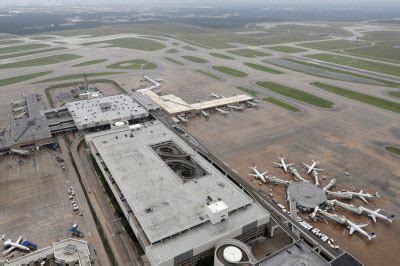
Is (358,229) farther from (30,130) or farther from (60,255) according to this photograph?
(30,130)

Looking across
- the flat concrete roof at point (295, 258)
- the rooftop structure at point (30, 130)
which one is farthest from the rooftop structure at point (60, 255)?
the rooftop structure at point (30, 130)

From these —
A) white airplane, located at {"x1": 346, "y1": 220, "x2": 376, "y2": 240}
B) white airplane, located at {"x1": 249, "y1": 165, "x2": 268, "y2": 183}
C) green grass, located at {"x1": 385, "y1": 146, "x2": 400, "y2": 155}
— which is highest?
white airplane, located at {"x1": 249, "y1": 165, "x2": 268, "y2": 183}

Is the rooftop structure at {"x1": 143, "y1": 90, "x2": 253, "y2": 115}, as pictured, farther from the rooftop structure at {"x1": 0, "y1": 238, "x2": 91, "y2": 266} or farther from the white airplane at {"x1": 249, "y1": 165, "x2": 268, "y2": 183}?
the rooftop structure at {"x1": 0, "y1": 238, "x2": 91, "y2": 266}

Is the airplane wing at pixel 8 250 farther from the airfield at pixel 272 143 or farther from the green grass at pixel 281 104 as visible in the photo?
the green grass at pixel 281 104

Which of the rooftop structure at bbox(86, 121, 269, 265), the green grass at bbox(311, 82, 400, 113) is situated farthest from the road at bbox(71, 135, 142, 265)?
the green grass at bbox(311, 82, 400, 113)

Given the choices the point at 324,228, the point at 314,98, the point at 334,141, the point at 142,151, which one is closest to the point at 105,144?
the point at 142,151

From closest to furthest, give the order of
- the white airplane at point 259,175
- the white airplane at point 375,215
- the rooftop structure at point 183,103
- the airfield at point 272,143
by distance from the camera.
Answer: the airfield at point 272,143
the white airplane at point 375,215
the white airplane at point 259,175
the rooftop structure at point 183,103
